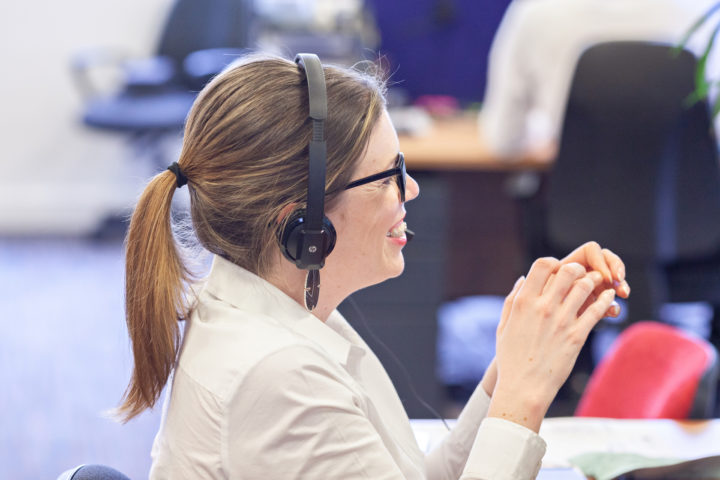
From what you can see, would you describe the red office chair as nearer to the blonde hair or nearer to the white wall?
the blonde hair

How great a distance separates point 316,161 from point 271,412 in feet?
0.86

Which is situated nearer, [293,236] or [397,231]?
[293,236]

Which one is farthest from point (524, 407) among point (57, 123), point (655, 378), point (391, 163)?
point (57, 123)

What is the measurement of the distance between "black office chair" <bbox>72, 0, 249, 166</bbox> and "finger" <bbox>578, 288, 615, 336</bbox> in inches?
122

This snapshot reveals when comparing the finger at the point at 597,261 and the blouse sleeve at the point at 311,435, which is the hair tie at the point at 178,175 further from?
the finger at the point at 597,261

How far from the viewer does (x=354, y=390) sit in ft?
3.02

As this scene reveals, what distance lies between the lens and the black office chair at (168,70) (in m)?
3.82

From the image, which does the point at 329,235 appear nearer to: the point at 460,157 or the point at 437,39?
the point at 460,157

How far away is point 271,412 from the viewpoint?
2.71ft

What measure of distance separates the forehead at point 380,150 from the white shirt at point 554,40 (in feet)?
4.92

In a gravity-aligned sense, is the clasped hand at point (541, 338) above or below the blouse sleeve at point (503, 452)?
above

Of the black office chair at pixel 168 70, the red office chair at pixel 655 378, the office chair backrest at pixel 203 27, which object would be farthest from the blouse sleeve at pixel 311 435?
the office chair backrest at pixel 203 27

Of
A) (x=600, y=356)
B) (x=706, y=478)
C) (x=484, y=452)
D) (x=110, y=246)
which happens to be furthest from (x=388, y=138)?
(x=110, y=246)

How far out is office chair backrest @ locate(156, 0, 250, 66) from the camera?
405 cm
